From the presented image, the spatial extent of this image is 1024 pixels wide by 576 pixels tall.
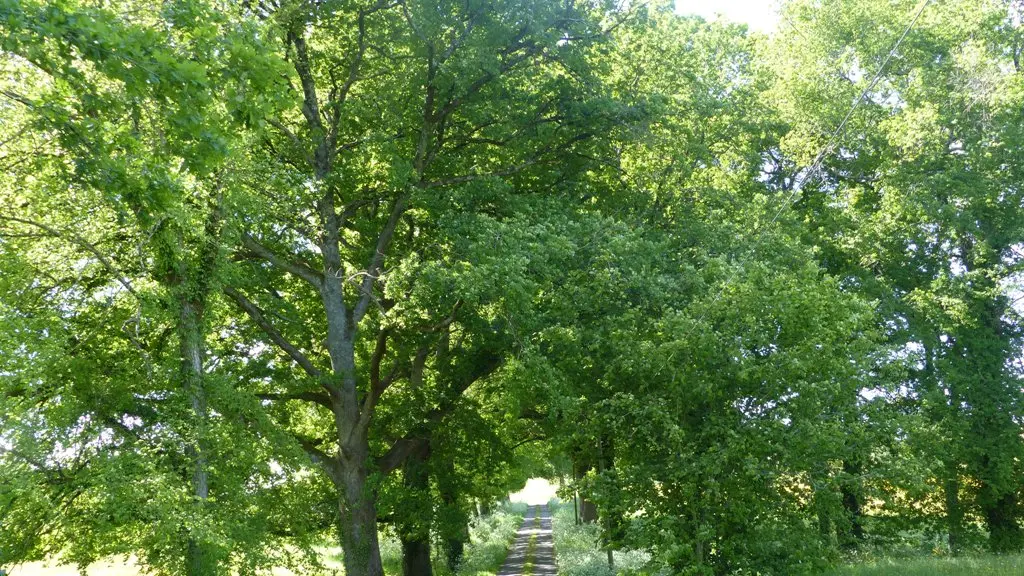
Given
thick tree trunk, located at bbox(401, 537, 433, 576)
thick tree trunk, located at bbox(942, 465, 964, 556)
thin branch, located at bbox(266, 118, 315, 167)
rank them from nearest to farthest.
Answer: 1. thin branch, located at bbox(266, 118, 315, 167)
2. thick tree trunk, located at bbox(401, 537, 433, 576)
3. thick tree trunk, located at bbox(942, 465, 964, 556)

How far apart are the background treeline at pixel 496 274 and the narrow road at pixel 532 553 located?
2889mm

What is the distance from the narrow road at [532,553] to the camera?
2544cm

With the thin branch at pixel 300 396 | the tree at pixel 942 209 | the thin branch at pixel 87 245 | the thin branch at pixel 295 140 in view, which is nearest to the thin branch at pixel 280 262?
the thin branch at pixel 295 140

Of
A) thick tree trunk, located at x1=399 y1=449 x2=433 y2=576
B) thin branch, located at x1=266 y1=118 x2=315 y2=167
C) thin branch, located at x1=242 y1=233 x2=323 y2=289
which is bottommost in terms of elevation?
thick tree trunk, located at x1=399 y1=449 x2=433 y2=576

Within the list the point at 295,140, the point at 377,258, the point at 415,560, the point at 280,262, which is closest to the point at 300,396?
the point at 280,262

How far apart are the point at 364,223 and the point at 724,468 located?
360 inches

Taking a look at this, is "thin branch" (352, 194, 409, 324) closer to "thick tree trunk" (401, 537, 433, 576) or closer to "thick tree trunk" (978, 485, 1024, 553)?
"thick tree trunk" (401, 537, 433, 576)

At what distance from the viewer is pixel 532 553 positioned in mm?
31609

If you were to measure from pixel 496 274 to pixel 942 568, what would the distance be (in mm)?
9506

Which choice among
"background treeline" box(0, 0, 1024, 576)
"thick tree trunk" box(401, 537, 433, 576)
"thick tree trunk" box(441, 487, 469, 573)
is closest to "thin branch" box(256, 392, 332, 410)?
"background treeline" box(0, 0, 1024, 576)

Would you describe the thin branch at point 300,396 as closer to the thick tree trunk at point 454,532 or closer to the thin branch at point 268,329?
the thin branch at point 268,329

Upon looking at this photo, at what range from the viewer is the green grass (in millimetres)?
13484

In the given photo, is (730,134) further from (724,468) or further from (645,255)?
(724,468)

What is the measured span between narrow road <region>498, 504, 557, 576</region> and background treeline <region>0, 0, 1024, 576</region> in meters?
2.89
